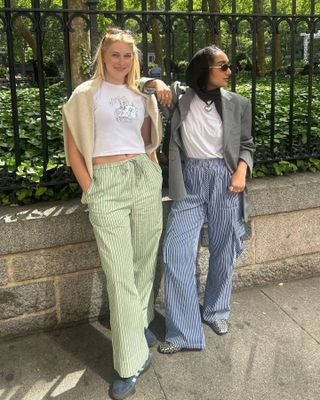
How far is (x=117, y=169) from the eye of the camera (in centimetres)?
264

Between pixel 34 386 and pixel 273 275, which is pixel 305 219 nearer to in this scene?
pixel 273 275

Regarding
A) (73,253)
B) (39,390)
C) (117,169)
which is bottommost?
(39,390)

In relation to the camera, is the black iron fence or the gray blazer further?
the black iron fence

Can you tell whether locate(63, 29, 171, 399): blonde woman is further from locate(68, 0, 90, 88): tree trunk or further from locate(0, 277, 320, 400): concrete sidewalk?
locate(68, 0, 90, 88): tree trunk

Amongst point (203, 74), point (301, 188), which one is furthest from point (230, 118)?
point (301, 188)

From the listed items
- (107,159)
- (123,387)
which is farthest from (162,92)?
(123,387)

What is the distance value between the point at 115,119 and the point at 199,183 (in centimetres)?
75

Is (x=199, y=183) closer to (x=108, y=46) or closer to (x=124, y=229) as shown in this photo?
(x=124, y=229)

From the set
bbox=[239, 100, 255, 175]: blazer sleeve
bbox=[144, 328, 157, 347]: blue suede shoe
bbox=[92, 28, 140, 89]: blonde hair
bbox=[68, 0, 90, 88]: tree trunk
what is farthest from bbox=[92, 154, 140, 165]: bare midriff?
bbox=[68, 0, 90, 88]: tree trunk

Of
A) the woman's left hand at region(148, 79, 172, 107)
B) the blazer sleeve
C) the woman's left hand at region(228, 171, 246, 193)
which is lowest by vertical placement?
the woman's left hand at region(228, 171, 246, 193)

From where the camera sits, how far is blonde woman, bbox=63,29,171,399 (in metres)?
2.56

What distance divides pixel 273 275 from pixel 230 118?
5.32 feet

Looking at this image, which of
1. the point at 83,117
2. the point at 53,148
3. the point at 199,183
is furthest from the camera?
the point at 53,148

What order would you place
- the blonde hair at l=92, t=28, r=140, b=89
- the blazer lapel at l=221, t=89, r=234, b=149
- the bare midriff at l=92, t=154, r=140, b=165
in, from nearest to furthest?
the blonde hair at l=92, t=28, r=140, b=89, the bare midriff at l=92, t=154, r=140, b=165, the blazer lapel at l=221, t=89, r=234, b=149
